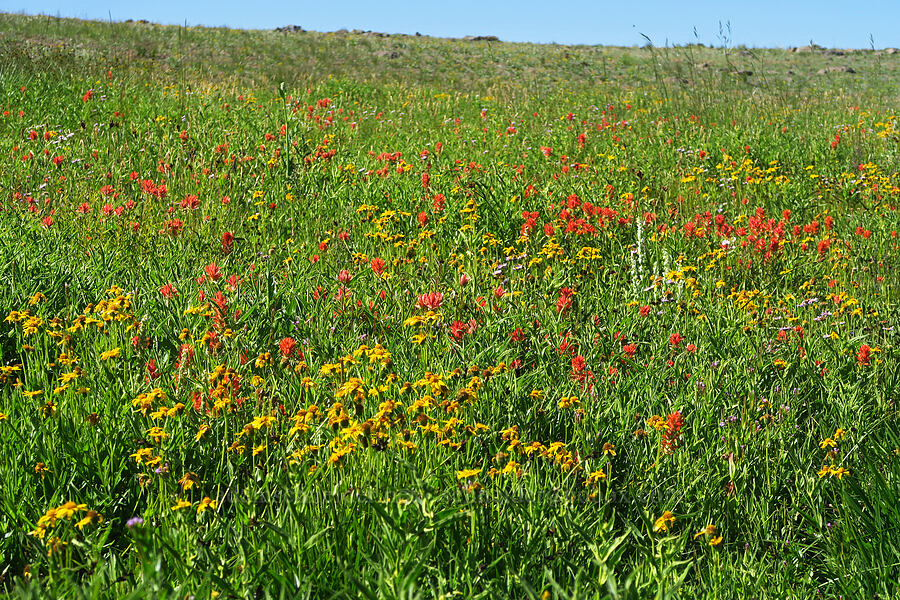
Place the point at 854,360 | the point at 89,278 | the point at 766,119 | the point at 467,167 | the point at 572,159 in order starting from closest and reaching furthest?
1. the point at 854,360
2. the point at 89,278
3. the point at 467,167
4. the point at 572,159
5. the point at 766,119

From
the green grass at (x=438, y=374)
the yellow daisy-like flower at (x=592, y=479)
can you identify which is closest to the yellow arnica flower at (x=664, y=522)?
the green grass at (x=438, y=374)

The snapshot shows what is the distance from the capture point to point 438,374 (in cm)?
265

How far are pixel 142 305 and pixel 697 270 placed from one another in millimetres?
3036

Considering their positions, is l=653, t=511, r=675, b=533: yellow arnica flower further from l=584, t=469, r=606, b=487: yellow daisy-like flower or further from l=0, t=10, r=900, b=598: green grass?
l=584, t=469, r=606, b=487: yellow daisy-like flower

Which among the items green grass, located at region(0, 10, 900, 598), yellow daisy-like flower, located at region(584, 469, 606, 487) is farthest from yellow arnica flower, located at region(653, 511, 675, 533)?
yellow daisy-like flower, located at region(584, 469, 606, 487)

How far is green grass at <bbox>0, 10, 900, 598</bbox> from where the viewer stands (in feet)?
5.75

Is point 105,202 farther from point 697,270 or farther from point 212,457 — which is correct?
point 697,270

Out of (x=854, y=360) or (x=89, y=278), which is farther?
(x=89, y=278)

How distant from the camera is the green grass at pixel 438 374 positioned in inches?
69.0

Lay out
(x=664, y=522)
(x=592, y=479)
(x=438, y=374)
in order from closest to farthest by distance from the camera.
A: (x=664, y=522)
(x=592, y=479)
(x=438, y=374)

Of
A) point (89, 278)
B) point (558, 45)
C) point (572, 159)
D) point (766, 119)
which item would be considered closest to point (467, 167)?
point (572, 159)

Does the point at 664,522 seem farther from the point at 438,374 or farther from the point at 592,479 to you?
the point at 438,374

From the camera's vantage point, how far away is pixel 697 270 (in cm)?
412

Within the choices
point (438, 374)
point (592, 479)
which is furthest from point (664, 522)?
point (438, 374)
